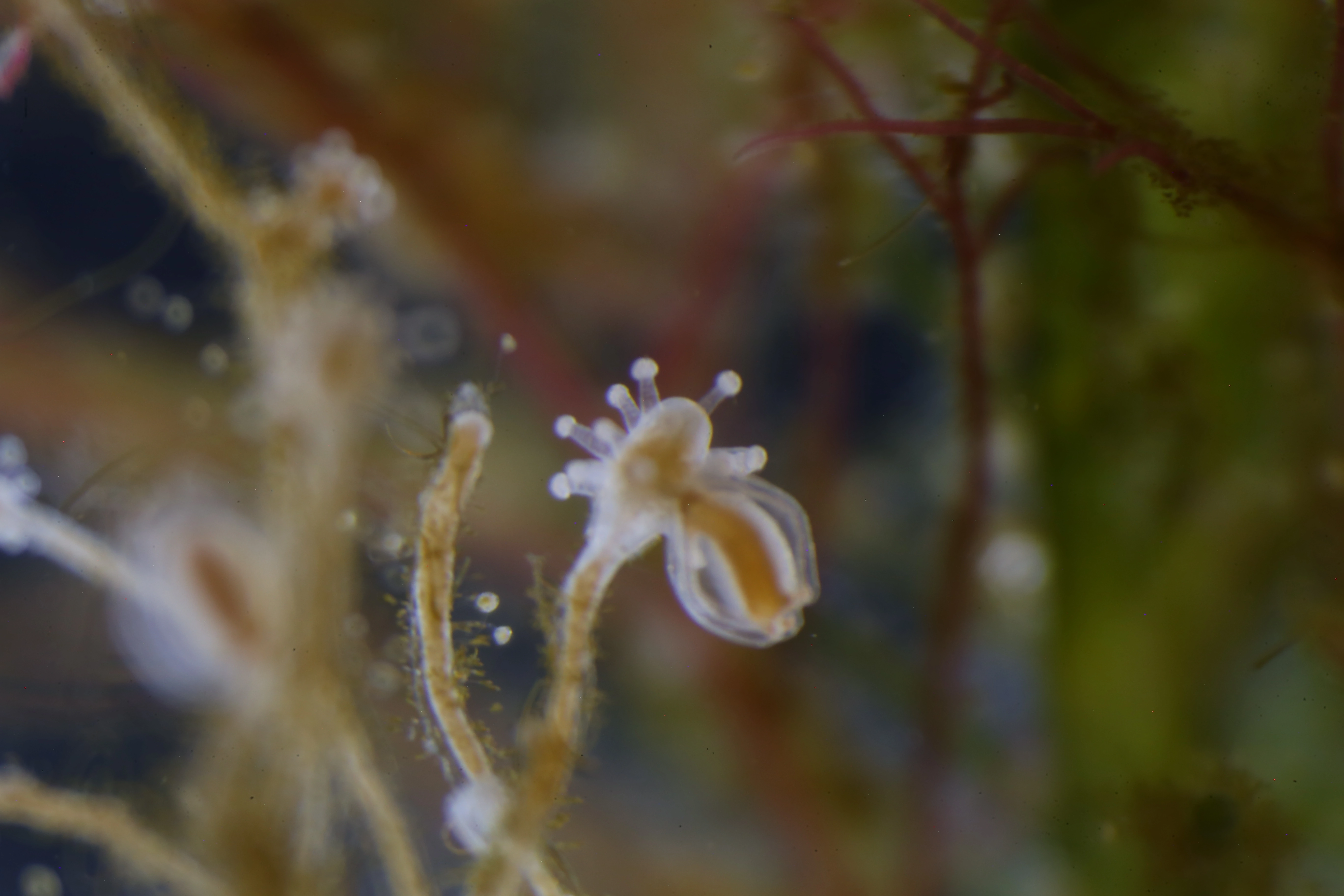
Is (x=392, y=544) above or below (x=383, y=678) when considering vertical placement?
above

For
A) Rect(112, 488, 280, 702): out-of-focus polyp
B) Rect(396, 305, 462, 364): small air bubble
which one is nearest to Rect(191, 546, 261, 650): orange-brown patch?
Rect(112, 488, 280, 702): out-of-focus polyp

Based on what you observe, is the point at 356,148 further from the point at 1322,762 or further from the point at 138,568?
the point at 1322,762

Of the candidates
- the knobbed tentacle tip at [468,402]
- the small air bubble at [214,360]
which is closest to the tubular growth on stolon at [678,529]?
the knobbed tentacle tip at [468,402]

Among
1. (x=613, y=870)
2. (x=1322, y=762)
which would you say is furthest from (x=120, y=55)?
(x=1322, y=762)

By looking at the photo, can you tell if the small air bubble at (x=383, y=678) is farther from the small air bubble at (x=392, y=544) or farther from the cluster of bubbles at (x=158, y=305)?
the cluster of bubbles at (x=158, y=305)

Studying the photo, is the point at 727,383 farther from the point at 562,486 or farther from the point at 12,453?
the point at 12,453

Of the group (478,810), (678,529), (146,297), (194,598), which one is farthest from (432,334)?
(478,810)
